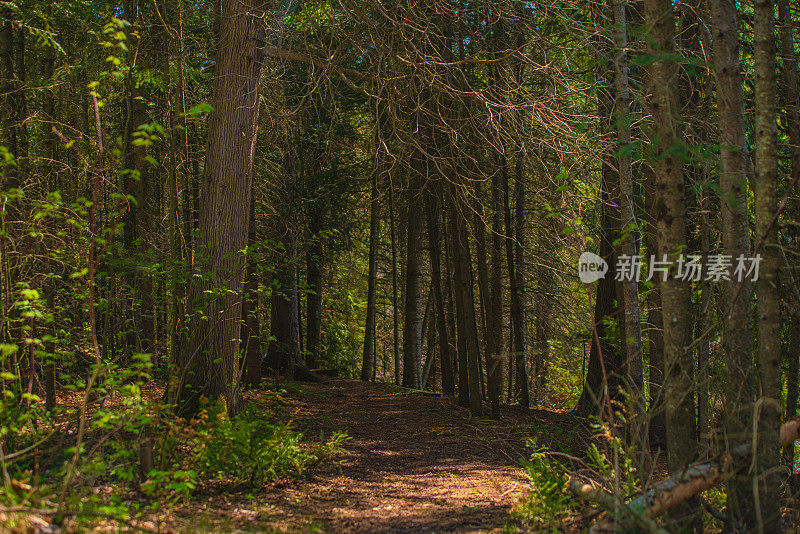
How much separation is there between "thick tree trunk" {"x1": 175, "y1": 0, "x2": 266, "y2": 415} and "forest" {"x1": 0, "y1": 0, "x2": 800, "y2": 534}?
1.2 inches

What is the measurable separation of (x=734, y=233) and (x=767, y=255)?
27 centimetres

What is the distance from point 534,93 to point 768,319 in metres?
5.01

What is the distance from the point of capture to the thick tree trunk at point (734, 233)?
3994 millimetres

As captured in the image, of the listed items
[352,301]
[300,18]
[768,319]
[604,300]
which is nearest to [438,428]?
[604,300]

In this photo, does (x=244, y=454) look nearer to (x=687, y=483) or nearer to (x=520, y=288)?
(x=687, y=483)

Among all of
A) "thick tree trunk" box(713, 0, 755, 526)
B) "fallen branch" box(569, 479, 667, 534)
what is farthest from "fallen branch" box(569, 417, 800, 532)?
"thick tree trunk" box(713, 0, 755, 526)

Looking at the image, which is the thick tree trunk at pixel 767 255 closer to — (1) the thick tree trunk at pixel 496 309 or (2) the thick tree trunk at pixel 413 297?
(1) the thick tree trunk at pixel 496 309

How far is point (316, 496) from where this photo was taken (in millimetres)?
5395

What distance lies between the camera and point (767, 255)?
13.3 feet

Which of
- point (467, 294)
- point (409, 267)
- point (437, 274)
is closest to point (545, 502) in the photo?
point (467, 294)

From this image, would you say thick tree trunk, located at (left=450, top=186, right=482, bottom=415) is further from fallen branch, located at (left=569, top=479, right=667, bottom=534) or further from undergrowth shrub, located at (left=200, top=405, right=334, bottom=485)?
fallen branch, located at (left=569, top=479, right=667, bottom=534)

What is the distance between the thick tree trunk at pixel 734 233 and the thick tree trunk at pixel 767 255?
96 millimetres

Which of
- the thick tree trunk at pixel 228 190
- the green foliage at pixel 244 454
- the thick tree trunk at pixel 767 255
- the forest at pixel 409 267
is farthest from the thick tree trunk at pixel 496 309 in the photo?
the thick tree trunk at pixel 767 255

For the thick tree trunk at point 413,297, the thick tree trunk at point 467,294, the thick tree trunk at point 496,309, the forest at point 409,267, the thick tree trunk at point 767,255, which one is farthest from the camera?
the thick tree trunk at point 413,297
